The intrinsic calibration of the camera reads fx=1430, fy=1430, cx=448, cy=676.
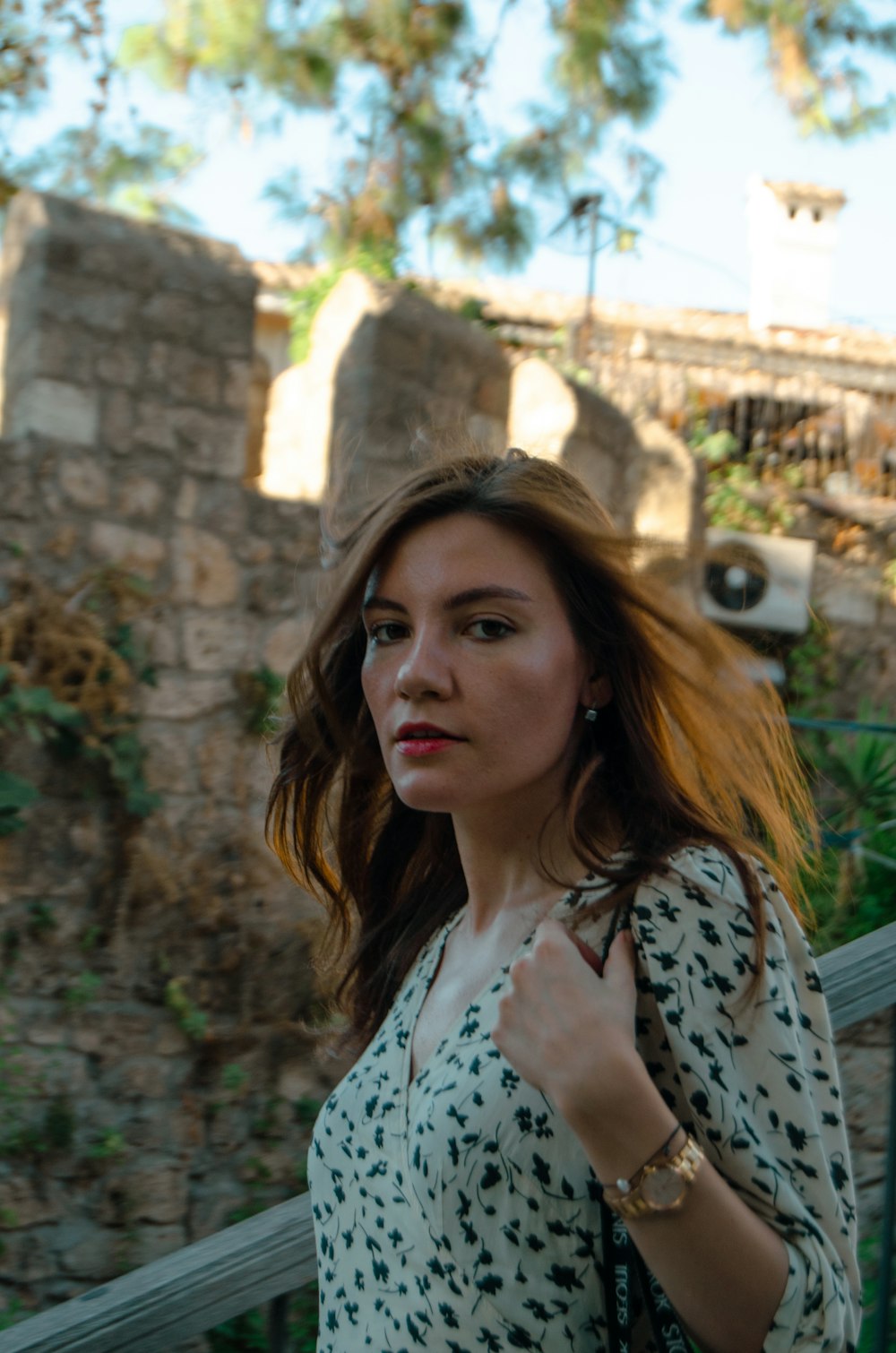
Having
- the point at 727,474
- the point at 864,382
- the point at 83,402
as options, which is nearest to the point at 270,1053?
the point at 83,402

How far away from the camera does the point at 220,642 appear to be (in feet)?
15.6

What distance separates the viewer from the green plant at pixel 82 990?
432cm

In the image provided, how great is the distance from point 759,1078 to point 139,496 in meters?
3.82

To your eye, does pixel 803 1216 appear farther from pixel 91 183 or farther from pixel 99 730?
pixel 91 183

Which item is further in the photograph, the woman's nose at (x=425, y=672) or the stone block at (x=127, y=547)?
the stone block at (x=127, y=547)

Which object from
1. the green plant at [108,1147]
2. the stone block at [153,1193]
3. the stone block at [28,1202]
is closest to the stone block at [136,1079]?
the green plant at [108,1147]

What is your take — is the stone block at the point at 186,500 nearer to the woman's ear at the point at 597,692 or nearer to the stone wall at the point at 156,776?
the stone wall at the point at 156,776

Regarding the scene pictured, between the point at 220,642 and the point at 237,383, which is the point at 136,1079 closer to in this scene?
the point at 220,642

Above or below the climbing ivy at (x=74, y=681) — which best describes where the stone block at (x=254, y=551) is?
above

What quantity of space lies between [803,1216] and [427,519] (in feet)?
2.60

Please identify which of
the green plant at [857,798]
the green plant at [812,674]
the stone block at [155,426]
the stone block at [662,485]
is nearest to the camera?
the stone block at [155,426]

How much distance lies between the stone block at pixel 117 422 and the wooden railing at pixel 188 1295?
134 inches

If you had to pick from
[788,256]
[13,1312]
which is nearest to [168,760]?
[13,1312]

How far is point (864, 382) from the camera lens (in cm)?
961
